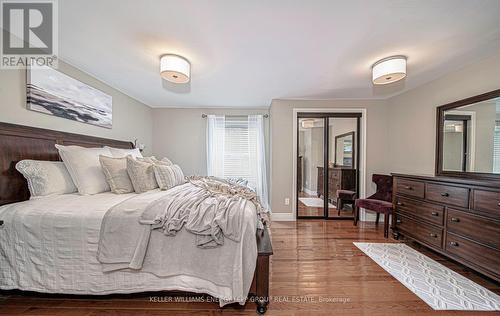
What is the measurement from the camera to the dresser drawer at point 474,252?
5.40 feet

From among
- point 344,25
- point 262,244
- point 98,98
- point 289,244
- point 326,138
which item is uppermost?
point 344,25

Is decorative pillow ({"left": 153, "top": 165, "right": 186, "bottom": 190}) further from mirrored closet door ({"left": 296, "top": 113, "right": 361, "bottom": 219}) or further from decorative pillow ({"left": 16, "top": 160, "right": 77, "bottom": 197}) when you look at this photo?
mirrored closet door ({"left": 296, "top": 113, "right": 361, "bottom": 219})

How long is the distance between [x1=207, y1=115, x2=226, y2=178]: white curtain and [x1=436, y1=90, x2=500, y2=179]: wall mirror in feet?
11.6

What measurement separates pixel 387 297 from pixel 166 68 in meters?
2.93

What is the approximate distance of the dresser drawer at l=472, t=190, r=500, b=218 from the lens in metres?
1.65

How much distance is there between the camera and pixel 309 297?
1.64 metres

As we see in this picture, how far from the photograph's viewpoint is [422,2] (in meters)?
1.38

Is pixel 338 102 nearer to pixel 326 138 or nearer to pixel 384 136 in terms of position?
pixel 326 138

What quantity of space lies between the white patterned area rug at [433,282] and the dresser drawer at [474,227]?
425 millimetres

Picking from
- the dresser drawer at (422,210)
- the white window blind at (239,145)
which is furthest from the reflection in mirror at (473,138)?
the white window blind at (239,145)

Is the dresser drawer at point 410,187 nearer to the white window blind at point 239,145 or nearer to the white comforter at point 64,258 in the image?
the white comforter at point 64,258

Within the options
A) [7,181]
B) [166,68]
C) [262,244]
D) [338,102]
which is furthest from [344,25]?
[7,181]

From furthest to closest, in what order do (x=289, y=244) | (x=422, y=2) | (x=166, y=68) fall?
(x=289, y=244) < (x=166, y=68) < (x=422, y=2)

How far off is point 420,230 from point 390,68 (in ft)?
6.28
